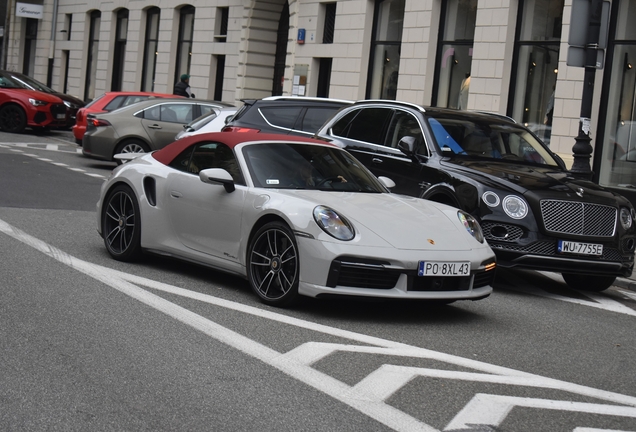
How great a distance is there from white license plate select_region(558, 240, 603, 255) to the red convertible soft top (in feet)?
7.71

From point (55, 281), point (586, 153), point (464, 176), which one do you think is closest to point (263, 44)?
point (586, 153)

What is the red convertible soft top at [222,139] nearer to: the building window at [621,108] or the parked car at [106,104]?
the building window at [621,108]

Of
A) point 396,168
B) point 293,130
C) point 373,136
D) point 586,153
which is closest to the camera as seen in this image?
point 396,168

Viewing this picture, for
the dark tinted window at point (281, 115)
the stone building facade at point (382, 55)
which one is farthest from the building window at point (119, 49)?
the dark tinted window at point (281, 115)

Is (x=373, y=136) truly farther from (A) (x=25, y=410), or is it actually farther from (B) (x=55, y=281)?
(A) (x=25, y=410)

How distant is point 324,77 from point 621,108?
34.1 ft

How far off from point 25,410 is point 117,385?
568 mm

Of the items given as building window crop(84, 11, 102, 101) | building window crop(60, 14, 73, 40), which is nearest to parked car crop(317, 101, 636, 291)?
building window crop(84, 11, 102, 101)

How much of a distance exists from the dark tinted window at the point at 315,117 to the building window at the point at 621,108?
6.41 meters

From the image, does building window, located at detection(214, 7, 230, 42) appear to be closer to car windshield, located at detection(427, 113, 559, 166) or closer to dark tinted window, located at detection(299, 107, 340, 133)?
dark tinted window, located at detection(299, 107, 340, 133)

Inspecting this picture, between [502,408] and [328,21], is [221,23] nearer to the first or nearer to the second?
[328,21]

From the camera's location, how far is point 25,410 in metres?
4.71

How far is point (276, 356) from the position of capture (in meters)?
5.97

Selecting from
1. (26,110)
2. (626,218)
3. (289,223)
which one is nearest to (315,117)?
(626,218)
